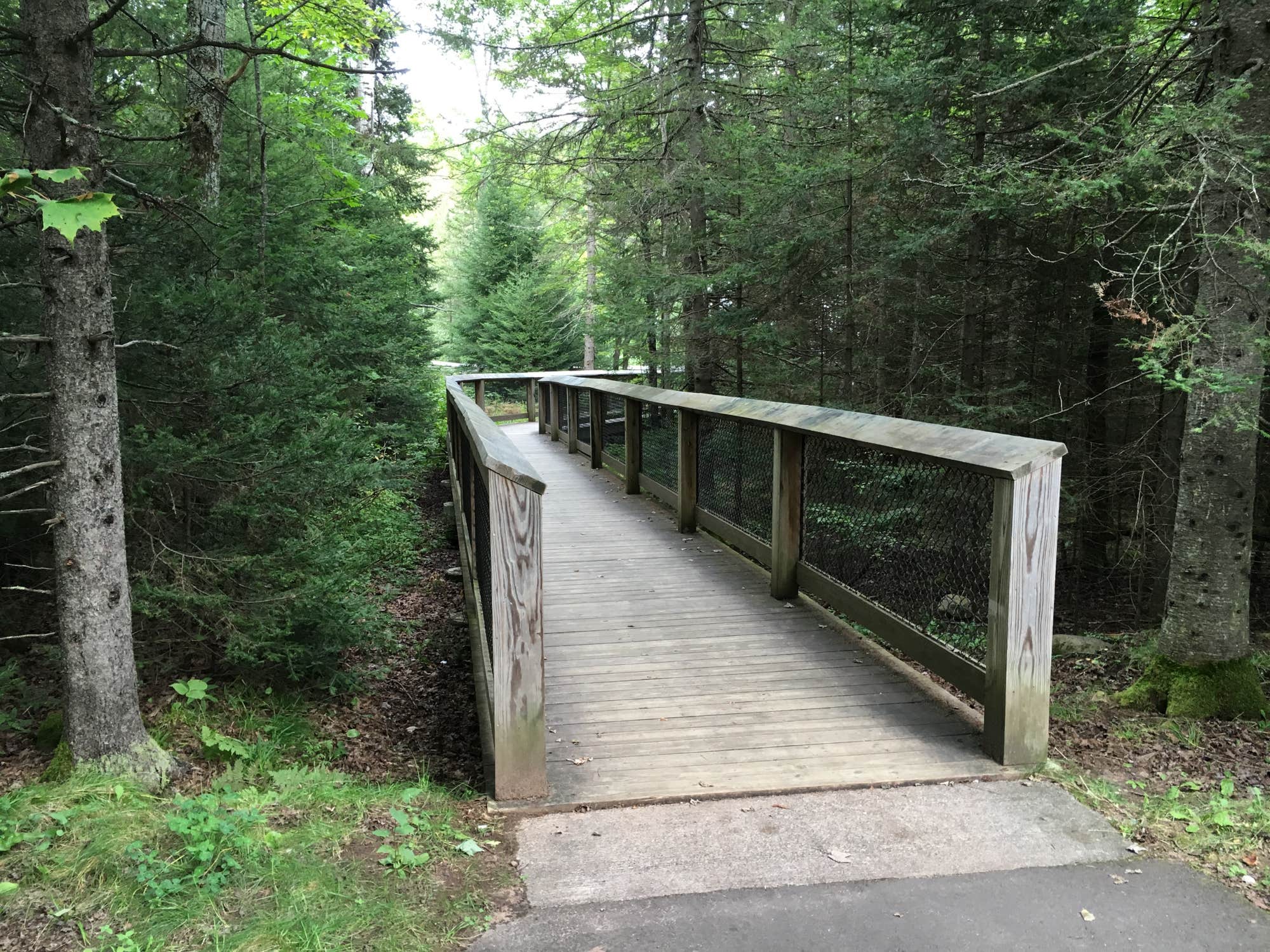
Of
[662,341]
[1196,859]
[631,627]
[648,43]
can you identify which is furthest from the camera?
[648,43]

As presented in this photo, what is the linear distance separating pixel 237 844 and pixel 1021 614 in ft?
9.47

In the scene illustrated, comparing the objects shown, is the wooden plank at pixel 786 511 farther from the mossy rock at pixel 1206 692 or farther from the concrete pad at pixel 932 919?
the concrete pad at pixel 932 919

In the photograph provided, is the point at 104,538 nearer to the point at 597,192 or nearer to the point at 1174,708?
the point at 1174,708

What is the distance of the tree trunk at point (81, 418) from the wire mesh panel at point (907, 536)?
3448 millimetres

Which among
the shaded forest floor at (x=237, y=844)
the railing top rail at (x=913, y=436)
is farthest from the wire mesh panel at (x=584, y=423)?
the shaded forest floor at (x=237, y=844)

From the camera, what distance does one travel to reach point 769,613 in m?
5.51

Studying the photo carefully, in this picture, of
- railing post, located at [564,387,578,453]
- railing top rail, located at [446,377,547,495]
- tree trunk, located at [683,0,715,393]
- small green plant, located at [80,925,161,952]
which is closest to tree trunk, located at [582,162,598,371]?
tree trunk, located at [683,0,715,393]

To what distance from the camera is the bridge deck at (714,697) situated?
135 inches

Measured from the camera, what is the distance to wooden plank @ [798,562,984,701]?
3832mm

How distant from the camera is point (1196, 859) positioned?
277cm

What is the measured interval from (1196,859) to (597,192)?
1365cm

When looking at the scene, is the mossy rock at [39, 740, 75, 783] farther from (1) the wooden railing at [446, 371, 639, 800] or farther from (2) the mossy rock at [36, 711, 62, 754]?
(1) the wooden railing at [446, 371, 639, 800]

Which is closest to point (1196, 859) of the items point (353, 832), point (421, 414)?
point (353, 832)

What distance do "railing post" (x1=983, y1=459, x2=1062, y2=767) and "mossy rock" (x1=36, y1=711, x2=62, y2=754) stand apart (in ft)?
12.7
